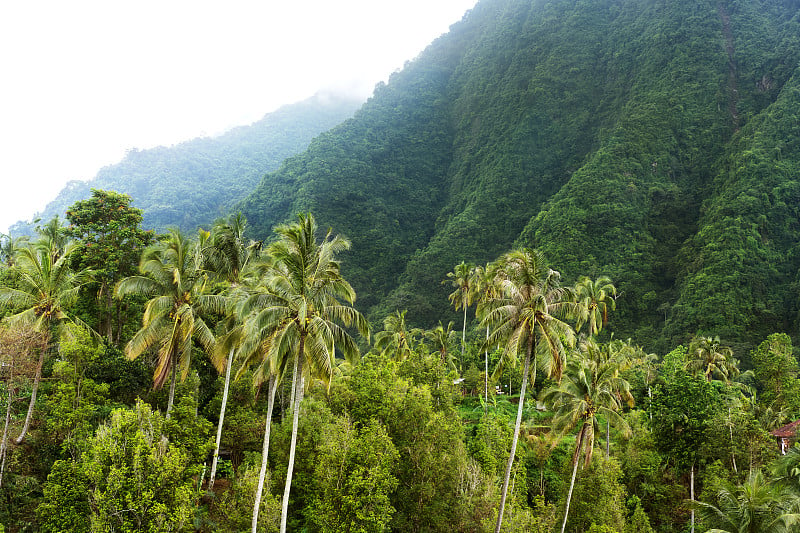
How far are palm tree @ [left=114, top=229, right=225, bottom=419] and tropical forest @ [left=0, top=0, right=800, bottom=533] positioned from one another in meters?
0.12

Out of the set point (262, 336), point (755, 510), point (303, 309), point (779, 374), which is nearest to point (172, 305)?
point (262, 336)

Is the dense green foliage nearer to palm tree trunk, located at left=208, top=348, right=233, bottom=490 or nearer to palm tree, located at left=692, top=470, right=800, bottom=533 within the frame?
palm tree, located at left=692, top=470, right=800, bottom=533

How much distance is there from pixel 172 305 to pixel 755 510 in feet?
89.3

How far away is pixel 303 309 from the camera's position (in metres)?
15.2

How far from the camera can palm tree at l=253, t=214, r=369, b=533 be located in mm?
15312

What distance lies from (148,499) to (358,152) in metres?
152

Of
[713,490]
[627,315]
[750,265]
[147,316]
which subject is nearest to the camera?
[147,316]

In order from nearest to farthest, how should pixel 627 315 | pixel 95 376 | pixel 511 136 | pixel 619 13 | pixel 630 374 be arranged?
pixel 95 376 → pixel 630 374 → pixel 627 315 → pixel 511 136 → pixel 619 13

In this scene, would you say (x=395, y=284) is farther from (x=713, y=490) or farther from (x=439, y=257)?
(x=713, y=490)

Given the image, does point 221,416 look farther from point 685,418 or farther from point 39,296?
point 685,418

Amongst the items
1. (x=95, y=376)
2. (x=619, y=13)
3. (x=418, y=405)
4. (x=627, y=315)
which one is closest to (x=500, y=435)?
(x=418, y=405)

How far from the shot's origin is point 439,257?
377ft

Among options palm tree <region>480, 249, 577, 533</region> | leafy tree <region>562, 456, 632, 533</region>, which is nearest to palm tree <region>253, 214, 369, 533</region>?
palm tree <region>480, 249, 577, 533</region>

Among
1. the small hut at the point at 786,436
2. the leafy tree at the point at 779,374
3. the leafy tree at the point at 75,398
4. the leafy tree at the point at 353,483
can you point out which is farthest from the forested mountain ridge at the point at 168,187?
the small hut at the point at 786,436
